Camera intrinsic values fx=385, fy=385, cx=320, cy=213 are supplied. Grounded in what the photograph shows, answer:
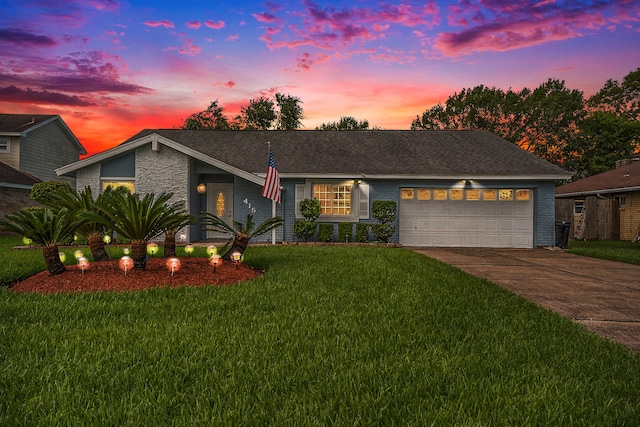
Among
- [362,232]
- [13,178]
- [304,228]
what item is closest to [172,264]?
[304,228]

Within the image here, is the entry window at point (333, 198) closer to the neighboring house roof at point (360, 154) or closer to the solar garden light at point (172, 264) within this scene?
the neighboring house roof at point (360, 154)

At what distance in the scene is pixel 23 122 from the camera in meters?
23.8

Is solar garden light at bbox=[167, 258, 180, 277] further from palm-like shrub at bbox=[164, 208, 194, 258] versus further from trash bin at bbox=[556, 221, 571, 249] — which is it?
trash bin at bbox=[556, 221, 571, 249]

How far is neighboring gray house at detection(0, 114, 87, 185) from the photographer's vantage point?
2256 cm

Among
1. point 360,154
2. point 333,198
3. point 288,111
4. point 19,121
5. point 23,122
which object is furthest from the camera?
point 288,111

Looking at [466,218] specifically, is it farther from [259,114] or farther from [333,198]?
[259,114]

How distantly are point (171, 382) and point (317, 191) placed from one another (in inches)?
514

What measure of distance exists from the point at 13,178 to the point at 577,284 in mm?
24158

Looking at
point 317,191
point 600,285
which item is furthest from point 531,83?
point 600,285

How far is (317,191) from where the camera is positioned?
15766 mm

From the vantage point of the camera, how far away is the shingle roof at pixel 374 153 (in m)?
15.4

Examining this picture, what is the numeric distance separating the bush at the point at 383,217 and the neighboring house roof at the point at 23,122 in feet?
69.5

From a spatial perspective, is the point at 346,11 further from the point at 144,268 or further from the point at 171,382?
the point at 171,382

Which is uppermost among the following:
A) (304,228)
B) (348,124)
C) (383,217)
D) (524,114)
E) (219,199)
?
(524,114)
